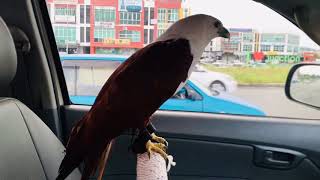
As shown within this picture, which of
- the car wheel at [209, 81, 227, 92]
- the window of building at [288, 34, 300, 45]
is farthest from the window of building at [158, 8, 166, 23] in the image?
the window of building at [288, 34, 300, 45]

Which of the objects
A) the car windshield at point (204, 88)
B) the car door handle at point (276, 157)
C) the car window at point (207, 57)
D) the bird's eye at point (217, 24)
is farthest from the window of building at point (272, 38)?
the bird's eye at point (217, 24)

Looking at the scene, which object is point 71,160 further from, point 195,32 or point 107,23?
point 107,23

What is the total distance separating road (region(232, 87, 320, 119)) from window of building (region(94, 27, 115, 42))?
28.3 inches

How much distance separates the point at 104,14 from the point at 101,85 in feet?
1.18

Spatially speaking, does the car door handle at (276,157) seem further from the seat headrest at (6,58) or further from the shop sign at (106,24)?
the seat headrest at (6,58)

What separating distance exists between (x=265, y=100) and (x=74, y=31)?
40.0 inches

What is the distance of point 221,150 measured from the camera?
225 cm

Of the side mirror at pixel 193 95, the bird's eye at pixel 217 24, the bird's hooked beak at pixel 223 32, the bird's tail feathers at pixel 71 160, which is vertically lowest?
the bird's tail feathers at pixel 71 160

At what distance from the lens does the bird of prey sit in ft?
5.02

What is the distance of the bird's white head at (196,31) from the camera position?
163cm

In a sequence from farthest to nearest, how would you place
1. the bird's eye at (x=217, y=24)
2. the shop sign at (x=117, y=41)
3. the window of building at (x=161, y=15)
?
the shop sign at (x=117, y=41)
the window of building at (x=161, y=15)
the bird's eye at (x=217, y=24)

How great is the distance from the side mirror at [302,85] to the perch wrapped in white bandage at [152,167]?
3.06 ft

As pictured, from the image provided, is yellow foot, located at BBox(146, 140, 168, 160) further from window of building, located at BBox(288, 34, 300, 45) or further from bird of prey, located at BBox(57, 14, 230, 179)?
window of building, located at BBox(288, 34, 300, 45)

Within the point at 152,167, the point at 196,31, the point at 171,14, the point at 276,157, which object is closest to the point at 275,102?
the point at 276,157
